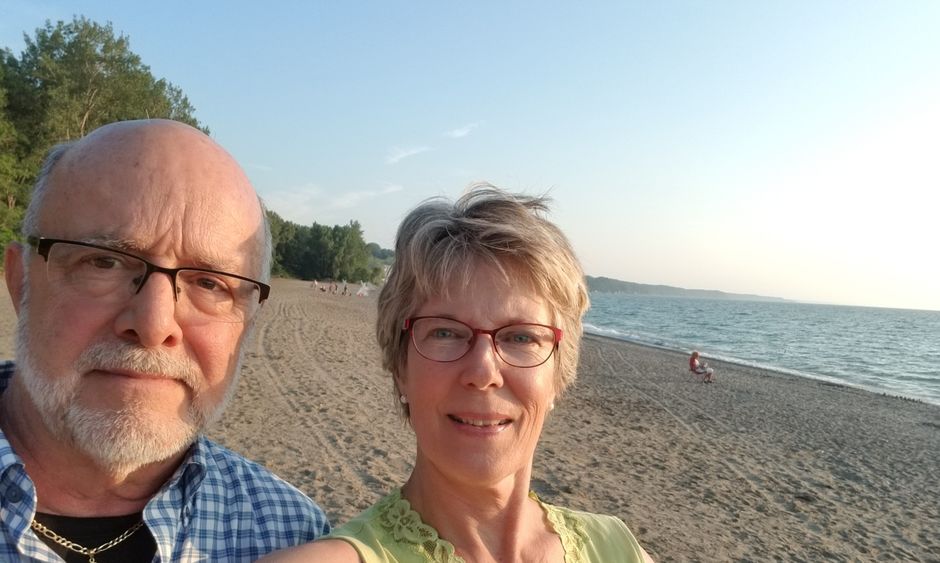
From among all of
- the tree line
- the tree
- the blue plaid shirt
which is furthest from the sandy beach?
the tree line

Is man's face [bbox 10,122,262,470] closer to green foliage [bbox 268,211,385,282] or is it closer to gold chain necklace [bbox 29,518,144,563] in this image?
gold chain necklace [bbox 29,518,144,563]

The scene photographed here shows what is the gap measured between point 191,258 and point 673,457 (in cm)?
1028

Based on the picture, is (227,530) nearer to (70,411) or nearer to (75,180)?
(70,411)

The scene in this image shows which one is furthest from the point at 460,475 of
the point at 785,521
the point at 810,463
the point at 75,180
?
the point at 810,463

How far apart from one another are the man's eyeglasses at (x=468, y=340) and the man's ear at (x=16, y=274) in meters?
1.14

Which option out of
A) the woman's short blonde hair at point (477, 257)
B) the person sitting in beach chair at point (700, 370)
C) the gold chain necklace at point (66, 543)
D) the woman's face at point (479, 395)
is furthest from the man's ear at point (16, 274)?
the person sitting in beach chair at point (700, 370)

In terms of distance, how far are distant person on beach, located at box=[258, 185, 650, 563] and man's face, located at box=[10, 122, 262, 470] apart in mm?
543

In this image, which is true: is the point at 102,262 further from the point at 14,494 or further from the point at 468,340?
the point at 468,340

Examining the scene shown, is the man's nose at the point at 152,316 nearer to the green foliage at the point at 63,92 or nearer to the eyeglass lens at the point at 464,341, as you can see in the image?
the eyeglass lens at the point at 464,341

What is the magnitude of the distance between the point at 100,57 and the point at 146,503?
117 ft

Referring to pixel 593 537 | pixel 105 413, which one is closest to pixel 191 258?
pixel 105 413

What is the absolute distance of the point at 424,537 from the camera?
1579mm

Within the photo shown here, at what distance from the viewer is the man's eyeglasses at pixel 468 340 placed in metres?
1.58

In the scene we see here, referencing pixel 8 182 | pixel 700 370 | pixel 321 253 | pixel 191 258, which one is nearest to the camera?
pixel 191 258
